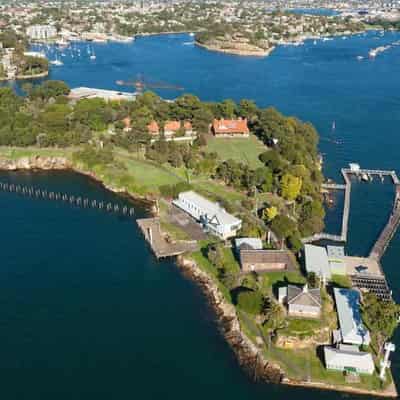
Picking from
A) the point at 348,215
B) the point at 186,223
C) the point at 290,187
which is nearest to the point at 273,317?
the point at 186,223

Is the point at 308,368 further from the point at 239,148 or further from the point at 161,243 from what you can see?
the point at 239,148

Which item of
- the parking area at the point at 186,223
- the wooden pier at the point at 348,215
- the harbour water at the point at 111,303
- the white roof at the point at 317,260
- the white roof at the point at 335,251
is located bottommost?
the harbour water at the point at 111,303

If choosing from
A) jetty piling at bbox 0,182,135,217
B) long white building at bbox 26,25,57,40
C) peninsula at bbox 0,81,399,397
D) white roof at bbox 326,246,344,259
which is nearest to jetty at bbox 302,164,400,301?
peninsula at bbox 0,81,399,397

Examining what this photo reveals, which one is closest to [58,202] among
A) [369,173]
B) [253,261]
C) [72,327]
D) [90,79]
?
[72,327]

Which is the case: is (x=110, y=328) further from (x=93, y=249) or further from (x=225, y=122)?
(x=225, y=122)

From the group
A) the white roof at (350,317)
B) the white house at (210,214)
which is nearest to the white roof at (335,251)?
the white roof at (350,317)

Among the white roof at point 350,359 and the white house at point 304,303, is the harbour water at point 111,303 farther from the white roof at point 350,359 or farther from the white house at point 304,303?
the white house at point 304,303
